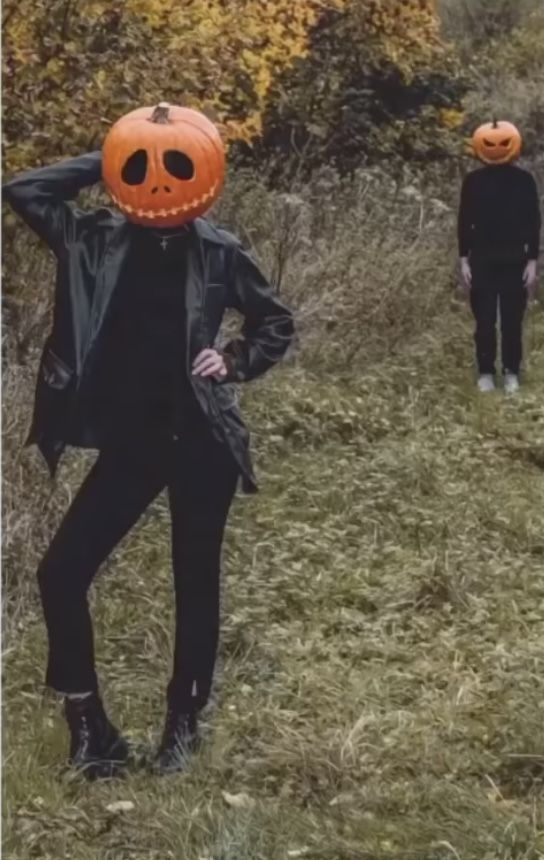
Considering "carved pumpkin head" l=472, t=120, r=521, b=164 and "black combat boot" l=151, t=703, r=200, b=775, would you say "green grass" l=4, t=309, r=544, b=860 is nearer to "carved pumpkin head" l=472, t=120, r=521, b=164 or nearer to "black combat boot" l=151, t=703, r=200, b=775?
"black combat boot" l=151, t=703, r=200, b=775

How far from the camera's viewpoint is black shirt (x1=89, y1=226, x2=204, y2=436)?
391cm

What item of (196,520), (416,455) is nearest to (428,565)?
(416,455)

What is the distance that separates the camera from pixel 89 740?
4.07 m

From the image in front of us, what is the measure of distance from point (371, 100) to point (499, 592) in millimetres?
2522

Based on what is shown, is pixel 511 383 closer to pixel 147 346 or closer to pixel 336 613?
pixel 336 613

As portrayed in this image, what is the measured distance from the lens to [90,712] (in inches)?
160

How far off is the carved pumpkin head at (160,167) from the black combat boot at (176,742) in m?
1.26

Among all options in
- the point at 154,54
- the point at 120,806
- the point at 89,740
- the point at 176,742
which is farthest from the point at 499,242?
the point at 120,806

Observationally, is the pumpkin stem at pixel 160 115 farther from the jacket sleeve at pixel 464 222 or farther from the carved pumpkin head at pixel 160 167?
the jacket sleeve at pixel 464 222

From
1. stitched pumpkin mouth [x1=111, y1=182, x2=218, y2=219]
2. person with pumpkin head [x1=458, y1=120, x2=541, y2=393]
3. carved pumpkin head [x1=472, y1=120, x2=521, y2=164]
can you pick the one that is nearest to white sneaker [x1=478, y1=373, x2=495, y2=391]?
person with pumpkin head [x1=458, y1=120, x2=541, y2=393]

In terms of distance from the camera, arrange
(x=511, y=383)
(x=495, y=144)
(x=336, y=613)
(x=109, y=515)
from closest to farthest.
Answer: (x=109, y=515) < (x=336, y=613) < (x=495, y=144) < (x=511, y=383)

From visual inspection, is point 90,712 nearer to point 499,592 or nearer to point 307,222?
point 499,592

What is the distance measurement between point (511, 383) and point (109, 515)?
8.64 ft

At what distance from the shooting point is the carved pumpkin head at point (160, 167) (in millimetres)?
Result: 3795
